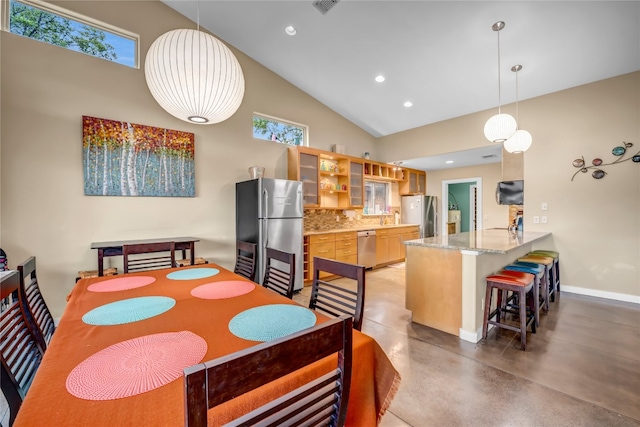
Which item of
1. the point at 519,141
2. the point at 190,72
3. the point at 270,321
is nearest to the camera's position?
the point at 270,321

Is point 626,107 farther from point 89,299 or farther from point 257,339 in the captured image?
point 89,299

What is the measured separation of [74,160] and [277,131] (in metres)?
2.74

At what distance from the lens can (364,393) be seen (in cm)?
98

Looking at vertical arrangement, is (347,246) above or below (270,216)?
below

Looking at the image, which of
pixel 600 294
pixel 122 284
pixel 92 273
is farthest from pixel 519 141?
pixel 92 273

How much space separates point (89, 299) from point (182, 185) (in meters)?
2.35

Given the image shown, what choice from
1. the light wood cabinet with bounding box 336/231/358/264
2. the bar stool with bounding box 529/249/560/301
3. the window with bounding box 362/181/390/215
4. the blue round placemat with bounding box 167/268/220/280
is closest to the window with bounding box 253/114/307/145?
the light wood cabinet with bounding box 336/231/358/264

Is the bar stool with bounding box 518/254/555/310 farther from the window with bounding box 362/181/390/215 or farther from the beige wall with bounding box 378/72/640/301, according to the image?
the window with bounding box 362/181/390/215

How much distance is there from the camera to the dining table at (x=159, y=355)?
2.22 feet

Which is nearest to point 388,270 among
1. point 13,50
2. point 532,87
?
point 532,87

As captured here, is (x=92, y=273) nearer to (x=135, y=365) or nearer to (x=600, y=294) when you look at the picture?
(x=135, y=365)

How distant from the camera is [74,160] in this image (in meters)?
3.00

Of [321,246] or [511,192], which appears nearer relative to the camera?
[511,192]

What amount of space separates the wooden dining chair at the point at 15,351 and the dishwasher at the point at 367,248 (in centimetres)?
446
